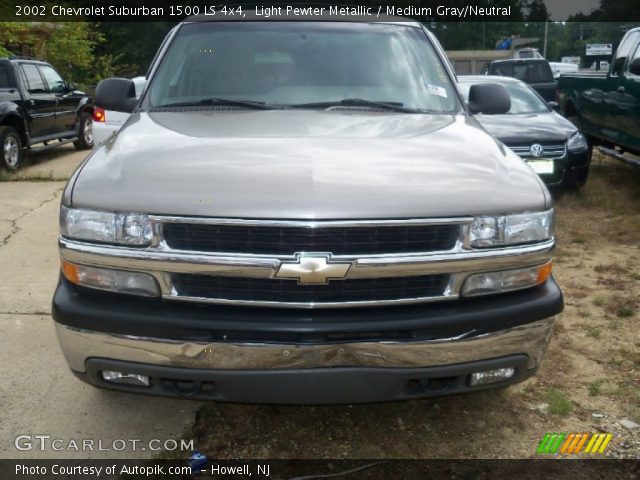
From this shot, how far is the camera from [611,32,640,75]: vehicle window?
317 inches

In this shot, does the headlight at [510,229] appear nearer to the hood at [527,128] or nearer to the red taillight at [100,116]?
the hood at [527,128]

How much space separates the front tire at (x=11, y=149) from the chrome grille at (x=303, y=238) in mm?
8390

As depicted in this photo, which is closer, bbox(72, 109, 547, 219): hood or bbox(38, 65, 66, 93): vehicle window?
bbox(72, 109, 547, 219): hood

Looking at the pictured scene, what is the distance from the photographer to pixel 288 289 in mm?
2348

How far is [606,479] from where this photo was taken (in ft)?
8.70

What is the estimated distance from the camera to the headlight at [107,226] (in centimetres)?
234

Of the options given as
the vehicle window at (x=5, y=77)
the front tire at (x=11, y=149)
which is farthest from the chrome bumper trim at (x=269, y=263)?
the vehicle window at (x=5, y=77)

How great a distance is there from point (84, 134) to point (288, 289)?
466 inches

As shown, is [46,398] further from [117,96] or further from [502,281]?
[502,281]

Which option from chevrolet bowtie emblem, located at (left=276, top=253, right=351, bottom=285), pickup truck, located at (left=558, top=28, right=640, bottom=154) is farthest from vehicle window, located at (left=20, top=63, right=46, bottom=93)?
chevrolet bowtie emblem, located at (left=276, top=253, right=351, bottom=285)

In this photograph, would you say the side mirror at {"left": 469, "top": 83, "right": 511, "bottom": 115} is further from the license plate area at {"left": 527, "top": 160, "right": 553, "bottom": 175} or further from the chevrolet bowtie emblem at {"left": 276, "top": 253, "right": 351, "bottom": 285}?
the license plate area at {"left": 527, "top": 160, "right": 553, "bottom": 175}

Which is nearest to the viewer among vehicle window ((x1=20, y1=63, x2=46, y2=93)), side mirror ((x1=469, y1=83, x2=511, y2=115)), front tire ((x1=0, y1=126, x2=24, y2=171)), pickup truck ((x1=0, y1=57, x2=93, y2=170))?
side mirror ((x1=469, y1=83, x2=511, y2=115))

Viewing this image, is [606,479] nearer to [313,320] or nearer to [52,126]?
[313,320]

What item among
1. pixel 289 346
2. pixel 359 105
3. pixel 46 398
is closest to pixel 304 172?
pixel 289 346
